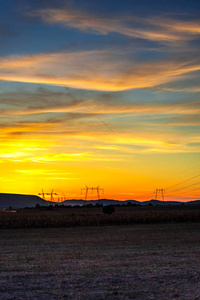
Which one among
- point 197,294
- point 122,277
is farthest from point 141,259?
point 197,294

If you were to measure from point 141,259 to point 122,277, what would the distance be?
5.89 m

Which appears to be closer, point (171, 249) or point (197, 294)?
point (197, 294)

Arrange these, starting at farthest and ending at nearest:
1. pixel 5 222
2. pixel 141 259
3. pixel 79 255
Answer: pixel 5 222 < pixel 79 255 < pixel 141 259

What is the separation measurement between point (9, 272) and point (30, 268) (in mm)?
1318

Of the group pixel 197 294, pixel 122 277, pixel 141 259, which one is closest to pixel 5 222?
pixel 141 259

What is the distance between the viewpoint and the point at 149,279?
616 inches

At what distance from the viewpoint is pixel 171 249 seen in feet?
89.4

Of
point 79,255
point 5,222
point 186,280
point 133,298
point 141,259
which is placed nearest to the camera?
point 133,298

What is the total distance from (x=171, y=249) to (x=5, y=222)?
35.9 meters

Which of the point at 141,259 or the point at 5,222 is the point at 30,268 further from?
the point at 5,222

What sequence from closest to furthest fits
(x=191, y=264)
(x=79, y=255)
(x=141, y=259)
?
1. (x=191, y=264)
2. (x=141, y=259)
3. (x=79, y=255)

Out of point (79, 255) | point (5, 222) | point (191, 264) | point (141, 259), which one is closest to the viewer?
point (191, 264)

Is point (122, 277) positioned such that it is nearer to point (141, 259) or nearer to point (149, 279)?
point (149, 279)

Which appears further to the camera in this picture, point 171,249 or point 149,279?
point 171,249
